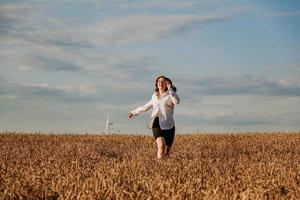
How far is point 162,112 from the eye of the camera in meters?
11.2

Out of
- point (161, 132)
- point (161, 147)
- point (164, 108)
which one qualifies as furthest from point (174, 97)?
point (161, 147)

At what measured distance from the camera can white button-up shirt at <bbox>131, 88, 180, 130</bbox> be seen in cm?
1106

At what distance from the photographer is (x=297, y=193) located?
16.2 feet

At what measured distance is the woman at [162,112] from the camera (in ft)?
36.6

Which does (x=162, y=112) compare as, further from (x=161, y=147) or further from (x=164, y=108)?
(x=161, y=147)

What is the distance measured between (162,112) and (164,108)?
0.30 ft

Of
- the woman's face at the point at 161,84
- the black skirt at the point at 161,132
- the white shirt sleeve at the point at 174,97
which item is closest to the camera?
the white shirt sleeve at the point at 174,97

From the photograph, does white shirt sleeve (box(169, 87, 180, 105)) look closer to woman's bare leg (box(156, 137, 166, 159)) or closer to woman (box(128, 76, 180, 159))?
→ woman (box(128, 76, 180, 159))

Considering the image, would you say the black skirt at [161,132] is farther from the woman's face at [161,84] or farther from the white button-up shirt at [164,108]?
the woman's face at [161,84]

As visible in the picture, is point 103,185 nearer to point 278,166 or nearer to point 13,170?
point 13,170

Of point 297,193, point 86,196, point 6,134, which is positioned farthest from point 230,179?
point 6,134

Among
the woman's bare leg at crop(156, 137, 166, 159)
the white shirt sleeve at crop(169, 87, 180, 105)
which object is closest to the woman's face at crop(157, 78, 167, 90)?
the white shirt sleeve at crop(169, 87, 180, 105)

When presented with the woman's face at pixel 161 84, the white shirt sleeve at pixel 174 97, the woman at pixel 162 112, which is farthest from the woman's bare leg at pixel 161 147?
the woman's face at pixel 161 84

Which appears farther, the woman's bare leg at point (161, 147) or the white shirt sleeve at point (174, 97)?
the woman's bare leg at point (161, 147)
